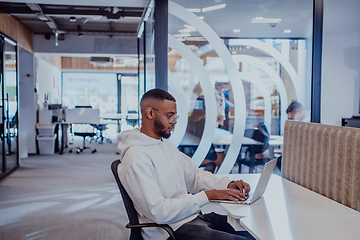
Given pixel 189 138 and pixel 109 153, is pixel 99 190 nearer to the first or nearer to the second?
pixel 189 138

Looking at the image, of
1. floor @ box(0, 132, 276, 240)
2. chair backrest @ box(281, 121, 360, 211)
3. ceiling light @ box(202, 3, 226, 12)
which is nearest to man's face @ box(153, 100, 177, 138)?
chair backrest @ box(281, 121, 360, 211)

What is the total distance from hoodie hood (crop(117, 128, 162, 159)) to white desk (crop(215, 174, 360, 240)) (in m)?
0.57

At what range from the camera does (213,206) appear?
13.7ft

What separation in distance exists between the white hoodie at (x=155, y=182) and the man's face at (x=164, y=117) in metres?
0.08

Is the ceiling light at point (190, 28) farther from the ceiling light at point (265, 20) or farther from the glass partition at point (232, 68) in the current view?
the ceiling light at point (265, 20)

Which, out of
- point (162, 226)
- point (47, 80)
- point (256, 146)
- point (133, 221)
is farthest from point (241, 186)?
point (47, 80)

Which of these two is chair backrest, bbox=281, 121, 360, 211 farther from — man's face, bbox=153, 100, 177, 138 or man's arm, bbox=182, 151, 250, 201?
man's face, bbox=153, 100, 177, 138

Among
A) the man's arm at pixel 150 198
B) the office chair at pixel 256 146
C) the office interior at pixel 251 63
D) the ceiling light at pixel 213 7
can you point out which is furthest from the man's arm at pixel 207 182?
the ceiling light at pixel 213 7

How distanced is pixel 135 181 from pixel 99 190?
3688 millimetres

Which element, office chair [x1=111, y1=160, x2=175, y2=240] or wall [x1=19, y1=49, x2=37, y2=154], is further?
wall [x1=19, y1=49, x2=37, y2=154]

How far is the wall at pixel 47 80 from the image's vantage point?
9.49m

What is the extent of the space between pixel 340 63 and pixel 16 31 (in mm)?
6621

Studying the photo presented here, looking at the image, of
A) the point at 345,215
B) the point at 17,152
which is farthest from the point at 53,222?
the point at 17,152

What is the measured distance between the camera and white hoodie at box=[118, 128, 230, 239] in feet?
5.38
